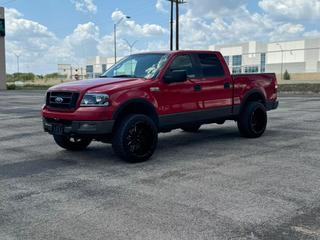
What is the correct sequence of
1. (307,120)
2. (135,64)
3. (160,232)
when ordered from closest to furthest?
(160,232) → (135,64) → (307,120)

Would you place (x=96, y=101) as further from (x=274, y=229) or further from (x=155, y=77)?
(x=274, y=229)

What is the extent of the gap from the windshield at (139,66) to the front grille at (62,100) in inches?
50.5

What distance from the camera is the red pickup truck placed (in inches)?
275

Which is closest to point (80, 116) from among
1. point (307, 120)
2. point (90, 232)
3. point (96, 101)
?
point (96, 101)

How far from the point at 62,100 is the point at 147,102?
1.42 meters

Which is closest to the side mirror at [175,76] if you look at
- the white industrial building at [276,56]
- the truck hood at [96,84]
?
the truck hood at [96,84]

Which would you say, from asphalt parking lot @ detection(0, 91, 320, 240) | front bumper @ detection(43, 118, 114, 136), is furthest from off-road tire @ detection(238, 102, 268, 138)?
front bumper @ detection(43, 118, 114, 136)

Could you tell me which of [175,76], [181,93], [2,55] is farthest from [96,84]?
[2,55]

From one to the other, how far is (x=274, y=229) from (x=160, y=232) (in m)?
1.10

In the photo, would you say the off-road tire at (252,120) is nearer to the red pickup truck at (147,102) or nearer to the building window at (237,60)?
the red pickup truck at (147,102)

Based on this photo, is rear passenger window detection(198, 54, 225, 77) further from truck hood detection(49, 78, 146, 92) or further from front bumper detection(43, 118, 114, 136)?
front bumper detection(43, 118, 114, 136)

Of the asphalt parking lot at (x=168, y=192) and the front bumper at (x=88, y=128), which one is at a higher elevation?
the front bumper at (x=88, y=128)

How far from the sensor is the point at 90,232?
13.8 feet

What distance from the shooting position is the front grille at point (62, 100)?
278 inches
